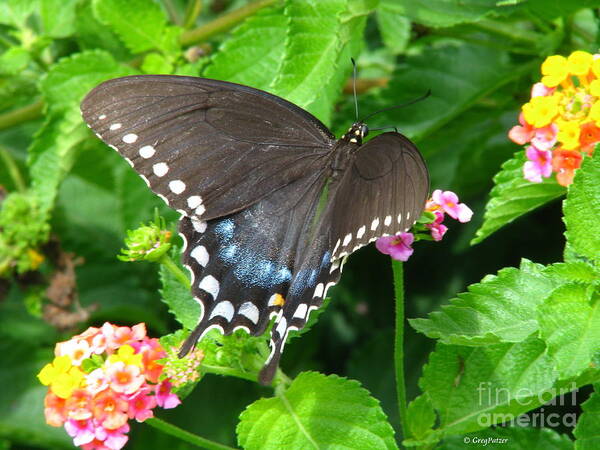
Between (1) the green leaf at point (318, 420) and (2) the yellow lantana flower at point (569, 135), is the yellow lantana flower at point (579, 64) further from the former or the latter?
(1) the green leaf at point (318, 420)

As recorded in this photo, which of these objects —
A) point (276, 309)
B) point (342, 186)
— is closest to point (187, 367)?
point (276, 309)

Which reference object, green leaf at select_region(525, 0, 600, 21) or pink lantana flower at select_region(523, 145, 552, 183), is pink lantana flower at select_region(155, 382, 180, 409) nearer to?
pink lantana flower at select_region(523, 145, 552, 183)

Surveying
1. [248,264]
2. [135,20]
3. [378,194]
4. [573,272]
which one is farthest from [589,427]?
[135,20]

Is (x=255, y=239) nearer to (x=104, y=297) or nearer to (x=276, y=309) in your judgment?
(x=276, y=309)

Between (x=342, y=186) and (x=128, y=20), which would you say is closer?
(x=342, y=186)

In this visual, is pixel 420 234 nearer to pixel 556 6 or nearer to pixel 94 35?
pixel 556 6
